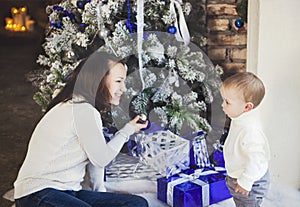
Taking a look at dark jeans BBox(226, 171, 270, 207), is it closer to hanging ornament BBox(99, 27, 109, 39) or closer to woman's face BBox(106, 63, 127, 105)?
woman's face BBox(106, 63, 127, 105)

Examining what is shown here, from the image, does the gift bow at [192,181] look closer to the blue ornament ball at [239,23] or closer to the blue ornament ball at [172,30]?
the blue ornament ball at [172,30]

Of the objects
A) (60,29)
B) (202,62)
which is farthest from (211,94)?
(60,29)

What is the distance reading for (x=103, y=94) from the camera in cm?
190

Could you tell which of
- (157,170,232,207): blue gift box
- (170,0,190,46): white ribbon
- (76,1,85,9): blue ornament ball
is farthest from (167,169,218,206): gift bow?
(76,1,85,9): blue ornament ball

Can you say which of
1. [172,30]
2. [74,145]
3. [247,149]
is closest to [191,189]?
[247,149]

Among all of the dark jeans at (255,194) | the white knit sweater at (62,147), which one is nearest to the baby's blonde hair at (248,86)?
the dark jeans at (255,194)

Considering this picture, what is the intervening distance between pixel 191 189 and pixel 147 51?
638 millimetres

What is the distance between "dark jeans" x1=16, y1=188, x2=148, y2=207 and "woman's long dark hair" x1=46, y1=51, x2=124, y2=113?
1.15ft

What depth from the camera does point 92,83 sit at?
6.12 ft

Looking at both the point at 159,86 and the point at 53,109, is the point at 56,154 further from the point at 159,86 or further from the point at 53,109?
the point at 159,86

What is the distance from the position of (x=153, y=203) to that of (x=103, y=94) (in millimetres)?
585

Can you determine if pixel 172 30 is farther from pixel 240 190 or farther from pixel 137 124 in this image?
pixel 240 190

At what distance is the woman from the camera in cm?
183

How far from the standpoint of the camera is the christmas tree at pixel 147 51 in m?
2.14
